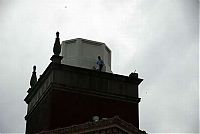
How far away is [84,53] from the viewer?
54250 mm

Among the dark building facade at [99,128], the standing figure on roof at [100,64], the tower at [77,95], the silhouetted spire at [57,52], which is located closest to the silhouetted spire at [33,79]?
the tower at [77,95]

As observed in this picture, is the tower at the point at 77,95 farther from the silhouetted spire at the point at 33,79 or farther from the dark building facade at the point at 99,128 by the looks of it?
the dark building facade at the point at 99,128

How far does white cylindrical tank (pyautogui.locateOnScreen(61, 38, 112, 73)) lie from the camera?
53562 mm

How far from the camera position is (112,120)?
42781 millimetres

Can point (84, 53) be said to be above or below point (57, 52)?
above

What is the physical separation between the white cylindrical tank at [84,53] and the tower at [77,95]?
3.7 inches

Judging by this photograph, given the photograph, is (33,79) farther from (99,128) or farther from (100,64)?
(99,128)

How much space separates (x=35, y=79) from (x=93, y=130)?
1639 cm

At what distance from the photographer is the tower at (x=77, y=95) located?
48344 millimetres

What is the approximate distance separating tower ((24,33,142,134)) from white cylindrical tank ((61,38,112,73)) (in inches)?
3.7

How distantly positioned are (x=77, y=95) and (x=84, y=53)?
6.26 metres

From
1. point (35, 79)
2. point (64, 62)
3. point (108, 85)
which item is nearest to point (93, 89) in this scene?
point (108, 85)

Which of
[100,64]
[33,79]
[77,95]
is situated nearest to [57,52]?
[77,95]

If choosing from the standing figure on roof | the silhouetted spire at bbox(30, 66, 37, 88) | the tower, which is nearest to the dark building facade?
the tower
